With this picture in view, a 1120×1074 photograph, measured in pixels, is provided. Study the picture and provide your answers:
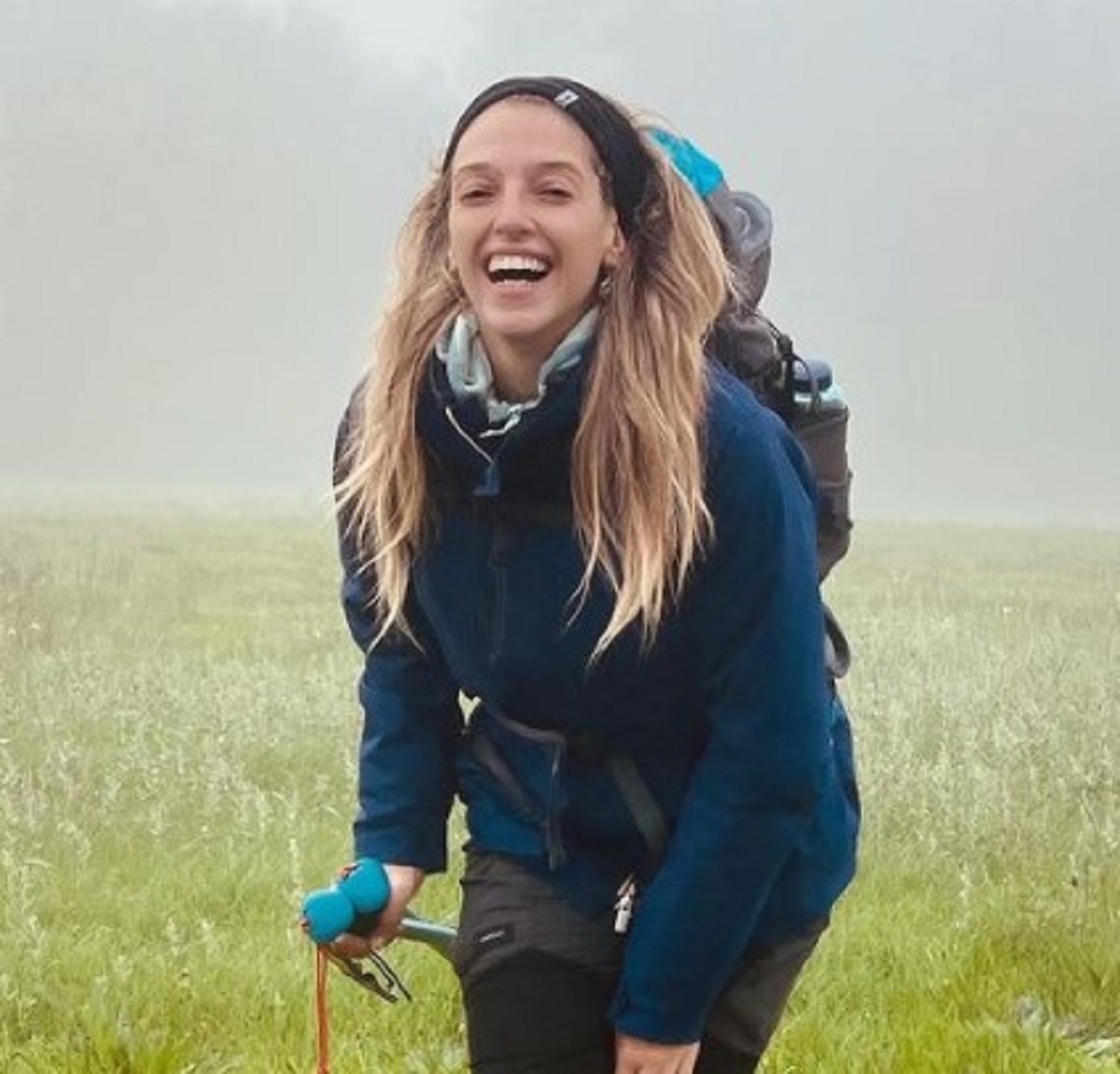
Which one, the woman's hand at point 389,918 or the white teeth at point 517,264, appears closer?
the white teeth at point 517,264

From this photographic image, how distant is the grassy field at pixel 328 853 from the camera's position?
492cm

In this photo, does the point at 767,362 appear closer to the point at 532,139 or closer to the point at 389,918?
the point at 532,139

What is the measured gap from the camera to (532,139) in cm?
269

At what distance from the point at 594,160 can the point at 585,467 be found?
1.53ft

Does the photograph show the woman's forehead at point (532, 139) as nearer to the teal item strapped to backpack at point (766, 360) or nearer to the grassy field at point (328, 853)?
the teal item strapped to backpack at point (766, 360)

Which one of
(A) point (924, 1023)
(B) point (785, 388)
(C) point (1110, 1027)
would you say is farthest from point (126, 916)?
(B) point (785, 388)

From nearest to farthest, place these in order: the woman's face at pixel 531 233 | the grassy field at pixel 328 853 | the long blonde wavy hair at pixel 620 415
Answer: the long blonde wavy hair at pixel 620 415 < the woman's face at pixel 531 233 < the grassy field at pixel 328 853

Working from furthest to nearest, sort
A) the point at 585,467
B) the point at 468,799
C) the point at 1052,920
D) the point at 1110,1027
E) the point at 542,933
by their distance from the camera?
the point at 1052,920 < the point at 1110,1027 < the point at 468,799 < the point at 542,933 < the point at 585,467

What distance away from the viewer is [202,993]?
5230 millimetres

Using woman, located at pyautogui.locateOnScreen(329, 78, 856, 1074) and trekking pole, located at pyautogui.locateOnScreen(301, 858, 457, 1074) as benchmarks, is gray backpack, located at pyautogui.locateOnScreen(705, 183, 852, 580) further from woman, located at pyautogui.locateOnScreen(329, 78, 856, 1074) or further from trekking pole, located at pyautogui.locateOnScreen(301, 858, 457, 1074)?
trekking pole, located at pyautogui.locateOnScreen(301, 858, 457, 1074)

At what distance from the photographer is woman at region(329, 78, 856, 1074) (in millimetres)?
2543

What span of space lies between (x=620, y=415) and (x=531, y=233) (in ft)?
1.05

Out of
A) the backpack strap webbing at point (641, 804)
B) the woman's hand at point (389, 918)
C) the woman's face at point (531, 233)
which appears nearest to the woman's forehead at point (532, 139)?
the woman's face at point (531, 233)

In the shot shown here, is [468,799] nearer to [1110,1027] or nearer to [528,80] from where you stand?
[528,80]
